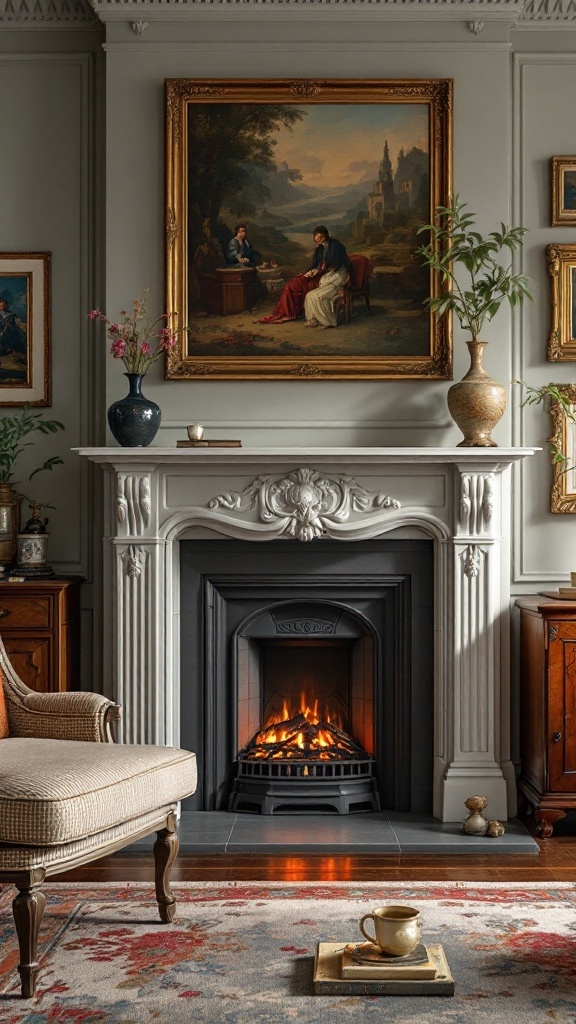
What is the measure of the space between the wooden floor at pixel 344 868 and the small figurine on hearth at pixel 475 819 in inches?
7.0

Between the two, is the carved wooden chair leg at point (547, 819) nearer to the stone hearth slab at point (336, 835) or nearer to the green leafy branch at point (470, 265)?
the stone hearth slab at point (336, 835)

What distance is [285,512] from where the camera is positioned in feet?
13.5

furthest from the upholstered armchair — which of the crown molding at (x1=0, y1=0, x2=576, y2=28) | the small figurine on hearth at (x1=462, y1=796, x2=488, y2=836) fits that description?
the crown molding at (x1=0, y1=0, x2=576, y2=28)

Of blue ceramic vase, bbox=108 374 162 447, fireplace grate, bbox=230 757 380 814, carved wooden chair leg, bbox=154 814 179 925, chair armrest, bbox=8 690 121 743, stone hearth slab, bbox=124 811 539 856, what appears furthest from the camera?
fireplace grate, bbox=230 757 380 814

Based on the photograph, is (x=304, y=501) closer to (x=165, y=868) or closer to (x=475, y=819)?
(x=475, y=819)

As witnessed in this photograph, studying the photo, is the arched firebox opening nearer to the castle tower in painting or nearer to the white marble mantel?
the white marble mantel

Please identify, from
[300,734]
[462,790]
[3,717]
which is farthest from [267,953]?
[300,734]

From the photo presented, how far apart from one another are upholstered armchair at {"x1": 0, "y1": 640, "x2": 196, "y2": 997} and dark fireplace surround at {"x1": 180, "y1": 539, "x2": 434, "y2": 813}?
1039mm

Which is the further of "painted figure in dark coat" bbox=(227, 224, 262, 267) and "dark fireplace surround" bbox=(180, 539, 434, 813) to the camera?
"painted figure in dark coat" bbox=(227, 224, 262, 267)

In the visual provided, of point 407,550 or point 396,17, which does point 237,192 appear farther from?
point 407,550

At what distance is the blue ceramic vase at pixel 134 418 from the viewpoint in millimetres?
4062

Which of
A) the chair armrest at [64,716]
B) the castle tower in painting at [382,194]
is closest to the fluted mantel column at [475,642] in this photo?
the castle tower in painting at [382,194]

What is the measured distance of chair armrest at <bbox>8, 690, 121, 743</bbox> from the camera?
320 cm

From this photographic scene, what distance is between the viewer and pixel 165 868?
9.92 ft
